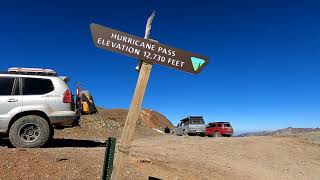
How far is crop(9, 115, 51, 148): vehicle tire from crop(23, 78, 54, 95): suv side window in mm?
773

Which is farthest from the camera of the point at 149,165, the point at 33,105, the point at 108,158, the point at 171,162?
the point at 33,105

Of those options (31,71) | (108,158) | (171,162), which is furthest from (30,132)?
(108,158)

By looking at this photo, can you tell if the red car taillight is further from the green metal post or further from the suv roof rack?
the green metal post

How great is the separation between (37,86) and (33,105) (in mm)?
625

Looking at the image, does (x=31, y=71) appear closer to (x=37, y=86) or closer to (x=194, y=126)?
(x=37, y=86)

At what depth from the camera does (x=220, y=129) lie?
133ft

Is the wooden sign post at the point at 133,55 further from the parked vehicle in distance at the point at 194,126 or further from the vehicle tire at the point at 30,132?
the parked vehicle in distance at the point at 194,126

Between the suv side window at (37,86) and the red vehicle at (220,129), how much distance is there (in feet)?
95.8

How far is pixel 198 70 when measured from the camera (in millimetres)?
6945

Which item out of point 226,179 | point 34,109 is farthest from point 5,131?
point 226,179

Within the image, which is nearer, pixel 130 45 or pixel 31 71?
pixel 130 45

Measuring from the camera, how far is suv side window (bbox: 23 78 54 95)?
12.6m

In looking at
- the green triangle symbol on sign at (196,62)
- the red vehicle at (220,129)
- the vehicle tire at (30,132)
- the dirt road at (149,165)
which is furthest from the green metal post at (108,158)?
the red vehicle at (220,129)

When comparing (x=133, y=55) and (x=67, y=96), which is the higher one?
(x=67, y=96)
